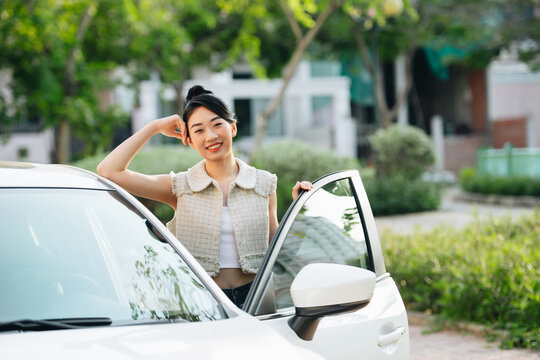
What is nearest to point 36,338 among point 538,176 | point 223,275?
point 223,275

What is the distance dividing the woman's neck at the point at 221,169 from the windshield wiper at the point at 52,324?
1.19 m

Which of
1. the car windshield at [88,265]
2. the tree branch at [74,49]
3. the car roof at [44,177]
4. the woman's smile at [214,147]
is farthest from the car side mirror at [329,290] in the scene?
the tree branch at [74,49]

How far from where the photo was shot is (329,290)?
2195mm

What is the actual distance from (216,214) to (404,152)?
13.8 meters

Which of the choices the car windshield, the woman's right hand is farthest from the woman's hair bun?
the car windshield

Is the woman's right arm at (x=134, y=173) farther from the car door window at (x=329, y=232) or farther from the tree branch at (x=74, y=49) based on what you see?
the tree branch at (x=74, y=49)

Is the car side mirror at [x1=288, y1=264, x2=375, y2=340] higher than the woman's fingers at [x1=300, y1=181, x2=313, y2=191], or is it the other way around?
the woman's fingers at [x1=300, y1=181, x2=313, y2=191]

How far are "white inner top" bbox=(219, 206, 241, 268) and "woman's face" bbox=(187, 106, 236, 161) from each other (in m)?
0.27

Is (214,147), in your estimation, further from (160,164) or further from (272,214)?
(160,164)

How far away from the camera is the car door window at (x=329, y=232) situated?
2.76 meters

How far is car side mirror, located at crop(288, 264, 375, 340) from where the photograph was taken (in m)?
2.20

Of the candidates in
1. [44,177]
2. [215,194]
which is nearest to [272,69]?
[215,194]

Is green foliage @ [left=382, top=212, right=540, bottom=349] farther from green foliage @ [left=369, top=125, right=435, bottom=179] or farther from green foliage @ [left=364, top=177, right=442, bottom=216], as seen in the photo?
green foliage @ [left=369, top=125, right=435, bottom=179]

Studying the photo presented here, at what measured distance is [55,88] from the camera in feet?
48.8
